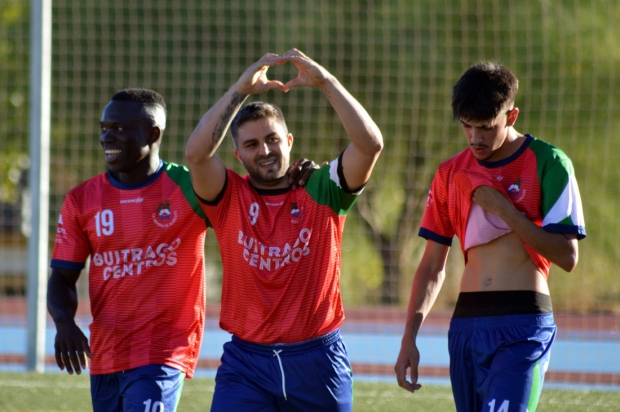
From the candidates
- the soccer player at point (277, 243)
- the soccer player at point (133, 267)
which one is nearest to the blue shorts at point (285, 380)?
the soccer player at point (277, 243)

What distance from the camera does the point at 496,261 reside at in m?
3.30

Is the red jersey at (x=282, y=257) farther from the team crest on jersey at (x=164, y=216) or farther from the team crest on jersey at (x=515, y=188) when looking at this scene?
the team crest on jersey at (x=515, y=188)

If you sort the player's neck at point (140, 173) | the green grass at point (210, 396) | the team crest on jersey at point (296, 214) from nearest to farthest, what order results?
the team crest on jersey at point (296, 214) < the player's neck at point (140, 173) < the green grass at point (210, 396)

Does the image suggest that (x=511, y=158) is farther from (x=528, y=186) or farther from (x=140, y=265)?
(x=140, y=265)

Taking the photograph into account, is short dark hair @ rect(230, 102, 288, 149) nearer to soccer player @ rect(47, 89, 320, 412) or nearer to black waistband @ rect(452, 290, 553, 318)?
soccer player @ rect(47, 89, 320, 412)

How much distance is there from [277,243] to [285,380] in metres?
0.56

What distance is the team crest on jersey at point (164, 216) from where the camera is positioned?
385cm

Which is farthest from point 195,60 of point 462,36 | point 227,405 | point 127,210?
point 227,405

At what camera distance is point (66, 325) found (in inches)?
142

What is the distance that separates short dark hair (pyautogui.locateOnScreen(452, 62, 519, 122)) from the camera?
319cm

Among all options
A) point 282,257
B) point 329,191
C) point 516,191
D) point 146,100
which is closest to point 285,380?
point 282,257

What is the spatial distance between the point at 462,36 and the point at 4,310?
9238 millimetres

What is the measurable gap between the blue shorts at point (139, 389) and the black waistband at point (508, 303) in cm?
134

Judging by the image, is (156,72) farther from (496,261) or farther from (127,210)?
(496,261)
